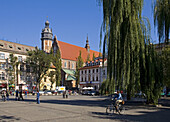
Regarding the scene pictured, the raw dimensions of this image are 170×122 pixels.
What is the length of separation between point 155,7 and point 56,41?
79.0m

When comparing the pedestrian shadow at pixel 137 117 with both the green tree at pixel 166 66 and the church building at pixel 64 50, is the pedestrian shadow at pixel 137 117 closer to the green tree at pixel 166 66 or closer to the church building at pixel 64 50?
the green tree at pixel 166 66

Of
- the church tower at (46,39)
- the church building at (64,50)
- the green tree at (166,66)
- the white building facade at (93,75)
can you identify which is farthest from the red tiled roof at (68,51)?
the green tree at (166,66)

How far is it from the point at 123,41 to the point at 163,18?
401 centimetres

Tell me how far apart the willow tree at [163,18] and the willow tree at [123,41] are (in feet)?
5.34

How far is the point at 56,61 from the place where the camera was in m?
74.6

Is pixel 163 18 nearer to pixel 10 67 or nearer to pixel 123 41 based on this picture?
pixel 123 41

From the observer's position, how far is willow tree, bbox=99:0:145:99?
59.6 ft

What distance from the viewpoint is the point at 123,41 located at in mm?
18797

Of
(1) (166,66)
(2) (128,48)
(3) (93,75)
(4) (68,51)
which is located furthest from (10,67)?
(2) (128,48)

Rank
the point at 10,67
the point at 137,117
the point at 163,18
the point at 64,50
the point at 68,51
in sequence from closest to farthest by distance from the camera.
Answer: the point at 137,117 < the point at 163,18 < the point at 10,67 < the point at 64,50 < the point at 68,51

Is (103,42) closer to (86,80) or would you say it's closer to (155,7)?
(155,7)

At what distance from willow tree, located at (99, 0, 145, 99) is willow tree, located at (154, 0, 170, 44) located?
1627mm

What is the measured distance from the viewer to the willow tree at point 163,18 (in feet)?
57.2

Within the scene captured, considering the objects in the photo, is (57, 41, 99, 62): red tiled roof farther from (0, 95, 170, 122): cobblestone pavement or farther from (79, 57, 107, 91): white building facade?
(0, 95, 170, 122): cobblestone pavement
